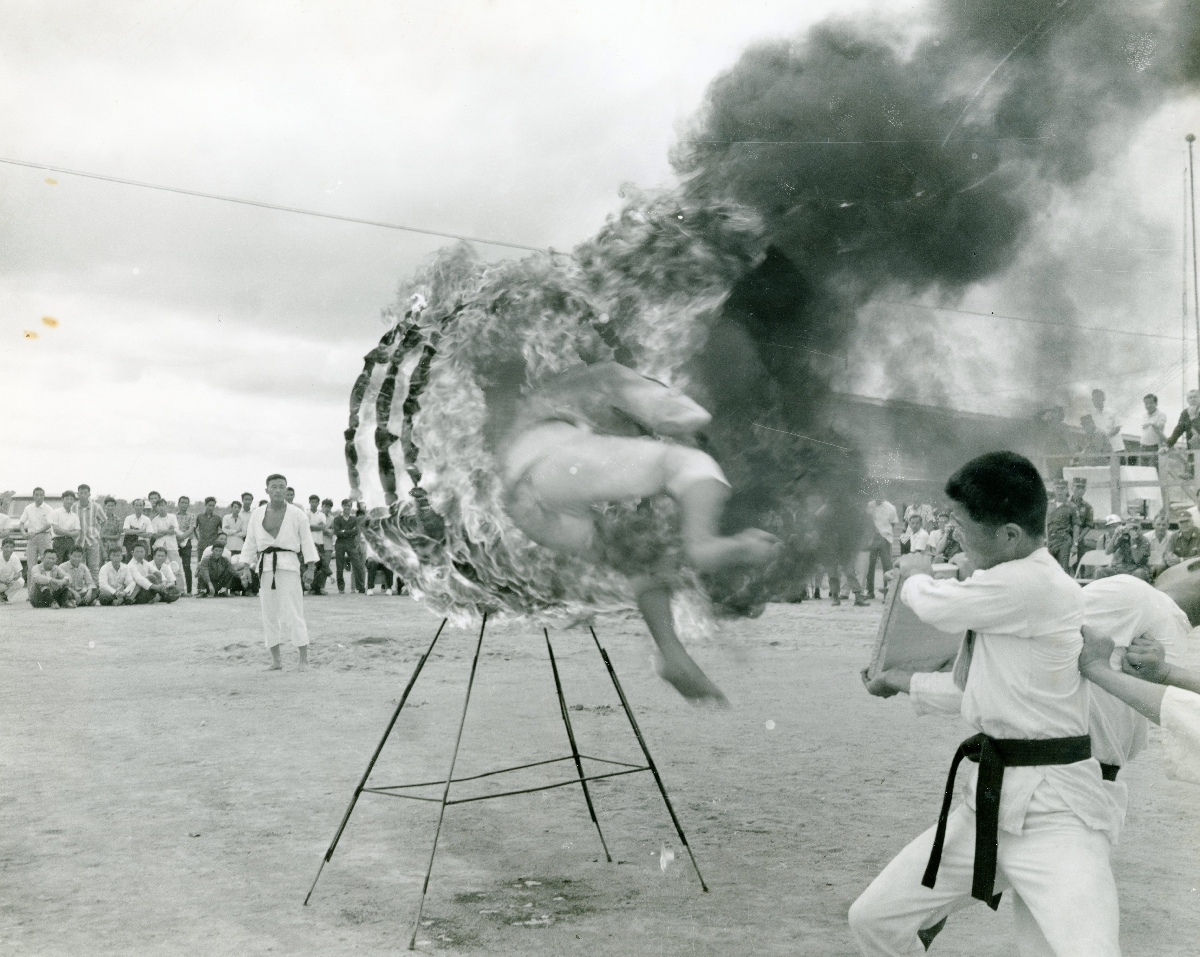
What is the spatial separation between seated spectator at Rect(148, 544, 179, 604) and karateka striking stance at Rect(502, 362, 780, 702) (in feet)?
36.9

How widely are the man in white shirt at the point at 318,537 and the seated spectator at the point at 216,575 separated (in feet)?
3.26

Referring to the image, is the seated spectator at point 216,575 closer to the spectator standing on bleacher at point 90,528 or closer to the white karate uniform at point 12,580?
the spectator standing on bleacher at point 90,528

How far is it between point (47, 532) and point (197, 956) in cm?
1053

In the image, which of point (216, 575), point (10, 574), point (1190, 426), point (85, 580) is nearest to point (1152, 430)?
point (1190, 426)

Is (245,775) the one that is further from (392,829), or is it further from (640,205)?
(640,205)

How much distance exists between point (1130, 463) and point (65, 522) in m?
11.6

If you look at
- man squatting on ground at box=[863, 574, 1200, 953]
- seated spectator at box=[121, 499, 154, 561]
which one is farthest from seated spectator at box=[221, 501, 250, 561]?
man squatting on ground at box=[863, 574, 1200, 953]

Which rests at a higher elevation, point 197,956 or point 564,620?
point 564,620

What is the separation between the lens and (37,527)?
12211mm

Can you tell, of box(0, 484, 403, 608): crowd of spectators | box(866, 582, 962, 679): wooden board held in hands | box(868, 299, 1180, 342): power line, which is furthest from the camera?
box(0, 484, 403, 608): crowd of spectators

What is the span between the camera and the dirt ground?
3.38 metres

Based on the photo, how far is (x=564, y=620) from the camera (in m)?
3.53

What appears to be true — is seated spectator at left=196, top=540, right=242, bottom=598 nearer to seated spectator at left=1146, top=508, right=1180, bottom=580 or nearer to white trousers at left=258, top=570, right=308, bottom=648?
white trousers at left=258, top=570, right=308, bottom=648

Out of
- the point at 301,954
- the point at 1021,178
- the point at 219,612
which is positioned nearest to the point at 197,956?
the point at 301,954
